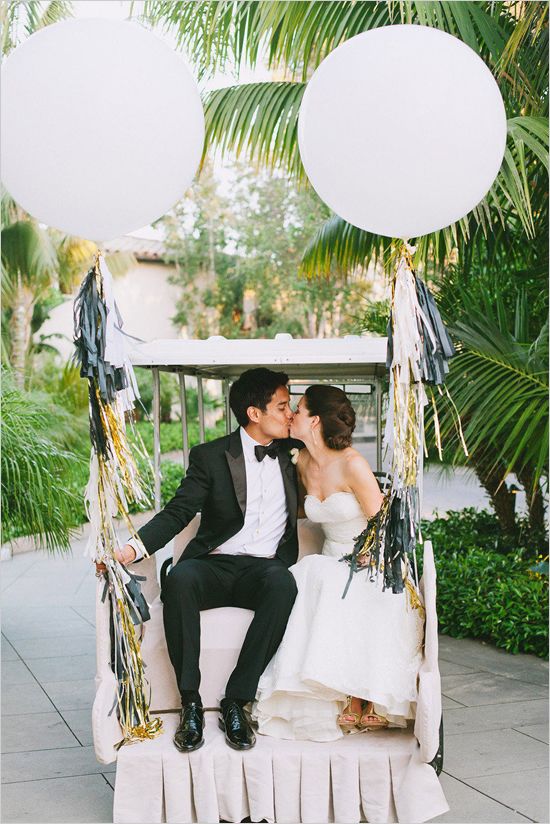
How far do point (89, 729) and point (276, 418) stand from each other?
180 centimetres

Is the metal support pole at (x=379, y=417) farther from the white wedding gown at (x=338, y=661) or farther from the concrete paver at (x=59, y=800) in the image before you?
the concrete paver at (x=59, y=800)

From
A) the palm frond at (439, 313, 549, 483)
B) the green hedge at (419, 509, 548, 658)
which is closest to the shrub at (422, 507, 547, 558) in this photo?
the green hedge at (419, 509, 548, 658)

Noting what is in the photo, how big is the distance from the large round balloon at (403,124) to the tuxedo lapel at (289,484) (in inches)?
56.3

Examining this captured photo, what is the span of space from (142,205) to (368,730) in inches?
85.0

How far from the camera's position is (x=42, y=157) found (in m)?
2.94

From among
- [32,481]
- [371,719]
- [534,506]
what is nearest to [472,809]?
[371,719]

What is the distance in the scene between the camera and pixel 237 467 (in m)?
4.11

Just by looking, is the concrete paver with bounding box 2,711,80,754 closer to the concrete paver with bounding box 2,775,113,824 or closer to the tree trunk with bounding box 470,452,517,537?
the concrete paver with bounding box 2,775,113,824

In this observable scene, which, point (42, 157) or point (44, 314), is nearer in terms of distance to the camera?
point (42, 157)

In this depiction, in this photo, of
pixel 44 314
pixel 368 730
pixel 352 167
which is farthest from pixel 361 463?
pixel 44 314

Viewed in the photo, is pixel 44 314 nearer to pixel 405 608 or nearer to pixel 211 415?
pixel 211 415

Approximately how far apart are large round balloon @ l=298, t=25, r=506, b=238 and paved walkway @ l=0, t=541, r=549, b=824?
2.27 m

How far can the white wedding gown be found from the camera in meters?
3.36

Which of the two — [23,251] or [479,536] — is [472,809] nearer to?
[479,536]
